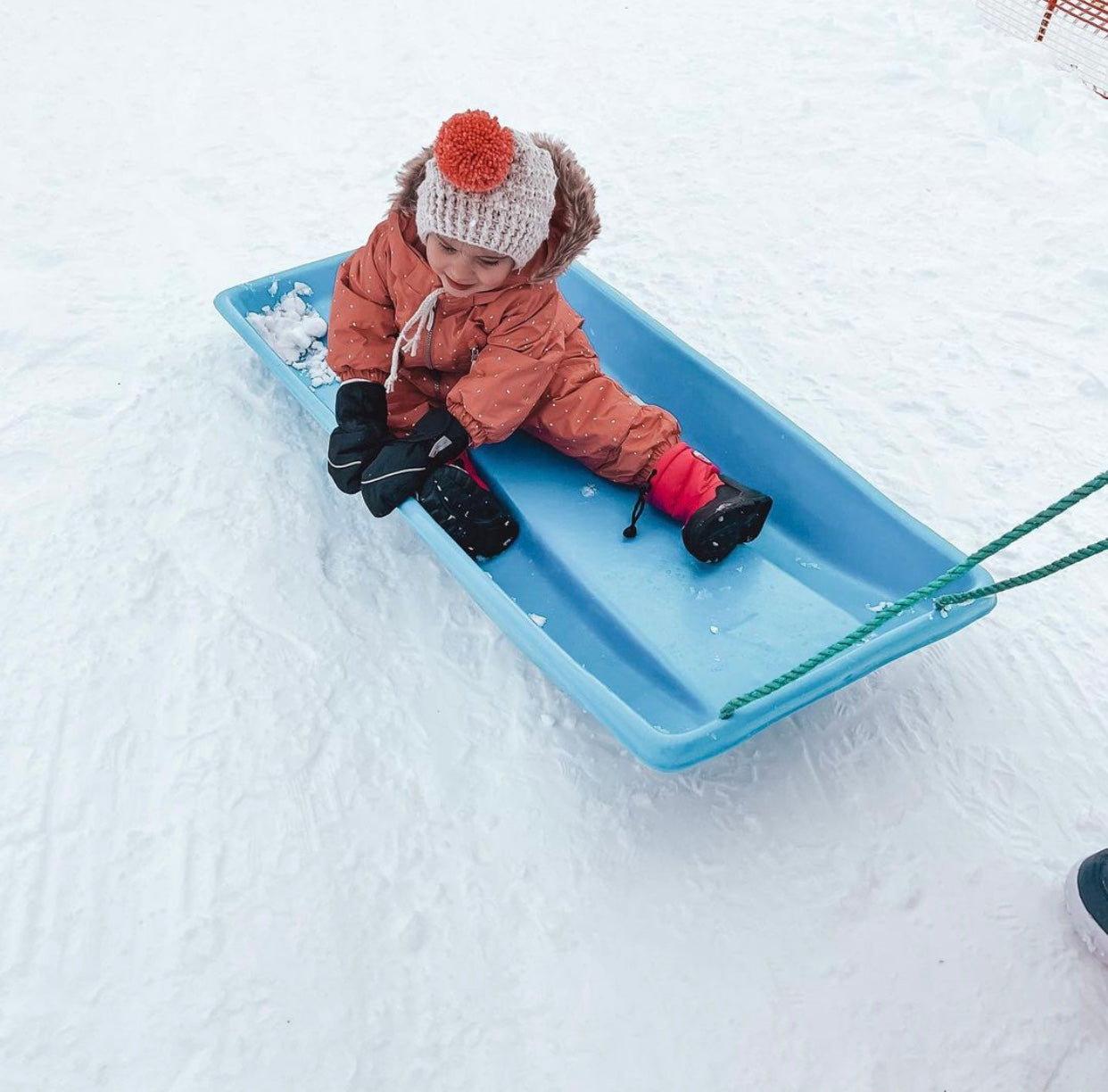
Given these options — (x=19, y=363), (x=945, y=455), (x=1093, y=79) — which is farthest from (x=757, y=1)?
(x=19, y=363)

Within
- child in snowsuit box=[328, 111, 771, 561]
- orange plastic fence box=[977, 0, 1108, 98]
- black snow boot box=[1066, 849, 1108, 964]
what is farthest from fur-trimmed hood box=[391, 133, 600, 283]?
orange plastic fence box=[977, 0, 1108, 98]

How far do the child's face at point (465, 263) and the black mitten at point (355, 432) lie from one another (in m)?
0.30

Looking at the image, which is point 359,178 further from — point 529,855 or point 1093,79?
point 1093,79

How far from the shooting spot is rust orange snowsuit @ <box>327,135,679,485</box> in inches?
69.6

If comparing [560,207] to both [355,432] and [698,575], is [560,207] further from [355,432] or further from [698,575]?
[698,575]

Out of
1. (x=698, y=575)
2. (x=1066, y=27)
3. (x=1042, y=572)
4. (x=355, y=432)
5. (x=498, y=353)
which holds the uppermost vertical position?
(x=1066, y=27)

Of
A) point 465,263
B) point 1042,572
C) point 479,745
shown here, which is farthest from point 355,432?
point 1042,572

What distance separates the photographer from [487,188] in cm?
148

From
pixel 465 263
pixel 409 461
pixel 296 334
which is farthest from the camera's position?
pixel 296 334

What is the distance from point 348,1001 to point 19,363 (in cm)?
169

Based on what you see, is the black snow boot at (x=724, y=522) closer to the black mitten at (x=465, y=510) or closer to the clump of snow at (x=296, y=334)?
the black mitten at (x=465, y=510)

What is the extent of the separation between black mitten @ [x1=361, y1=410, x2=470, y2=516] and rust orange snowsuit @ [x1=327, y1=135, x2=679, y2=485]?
0.10ft

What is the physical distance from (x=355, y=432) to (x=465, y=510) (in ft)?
0.90

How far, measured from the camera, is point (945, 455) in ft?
7.32
